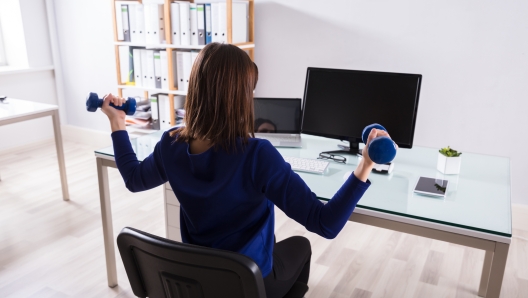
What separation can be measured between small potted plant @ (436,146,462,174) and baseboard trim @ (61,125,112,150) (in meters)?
3.43

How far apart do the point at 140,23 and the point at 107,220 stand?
190 cm

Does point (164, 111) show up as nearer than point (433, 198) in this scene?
No

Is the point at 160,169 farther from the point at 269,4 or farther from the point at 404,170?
the point at 269,4

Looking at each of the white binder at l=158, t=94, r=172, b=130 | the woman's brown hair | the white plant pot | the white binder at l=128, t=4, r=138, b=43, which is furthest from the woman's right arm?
the white binder at l=128, t=4, r=138, b=43

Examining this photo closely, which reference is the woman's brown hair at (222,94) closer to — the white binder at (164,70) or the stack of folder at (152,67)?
the stack of folder at (152,67)

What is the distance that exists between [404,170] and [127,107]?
113 centimetres

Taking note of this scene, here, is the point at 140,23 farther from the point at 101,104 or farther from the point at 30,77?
the point at 101,104

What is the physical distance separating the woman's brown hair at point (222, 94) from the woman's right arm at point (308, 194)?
0.34ft

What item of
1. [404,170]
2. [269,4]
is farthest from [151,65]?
[404,170]

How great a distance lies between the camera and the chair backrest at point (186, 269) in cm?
98

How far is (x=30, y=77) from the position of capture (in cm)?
433

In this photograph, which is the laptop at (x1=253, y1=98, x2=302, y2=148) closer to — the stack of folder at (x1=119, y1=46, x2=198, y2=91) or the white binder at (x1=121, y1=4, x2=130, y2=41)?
the stack of folder at (x1=119, y1=46, x2=198, y2=91)

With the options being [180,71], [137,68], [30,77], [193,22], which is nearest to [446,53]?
[193,22]

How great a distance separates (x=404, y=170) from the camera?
6.19 ft
